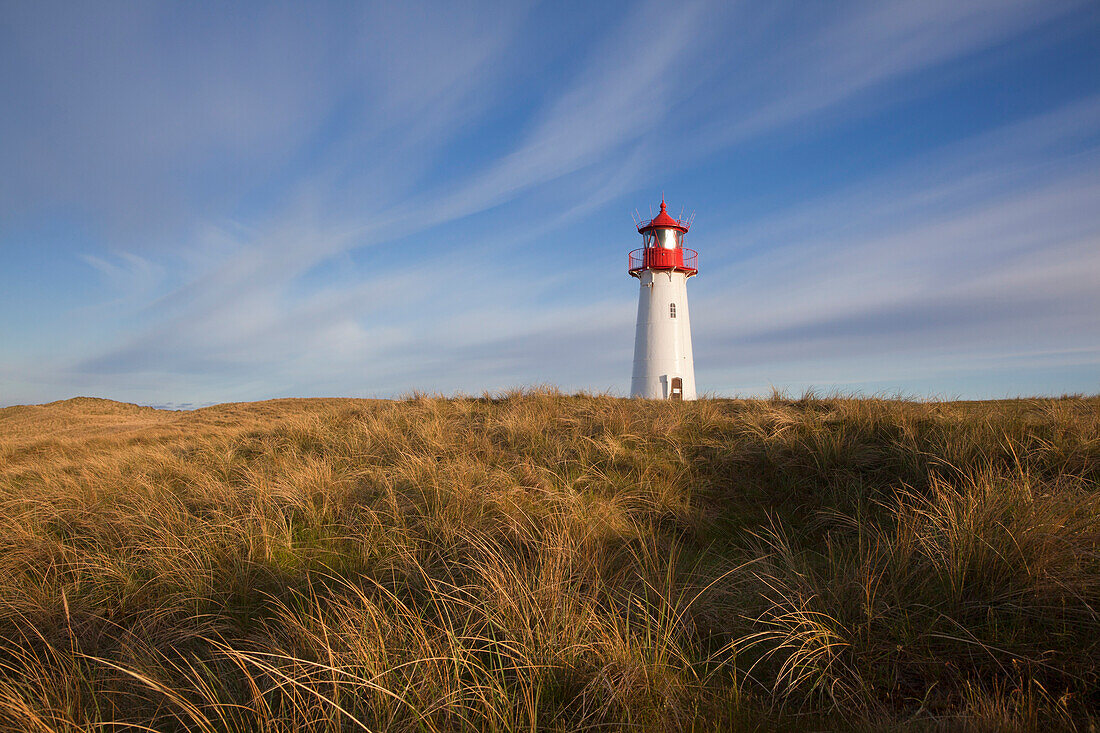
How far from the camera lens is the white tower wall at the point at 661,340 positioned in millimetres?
20734

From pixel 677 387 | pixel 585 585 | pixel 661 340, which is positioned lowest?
pixel 585 585

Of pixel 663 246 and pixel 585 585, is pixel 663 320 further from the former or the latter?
pixel 585 585

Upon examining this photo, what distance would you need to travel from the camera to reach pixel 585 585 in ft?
11.1

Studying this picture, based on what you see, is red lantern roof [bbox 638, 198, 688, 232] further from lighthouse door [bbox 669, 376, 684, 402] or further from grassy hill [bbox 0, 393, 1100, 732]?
grassy hill [bbox 0, 393, 1100, 732]

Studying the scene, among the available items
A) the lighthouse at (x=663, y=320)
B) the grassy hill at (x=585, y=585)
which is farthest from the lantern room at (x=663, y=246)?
the grassy hill at (x=585, y=585)

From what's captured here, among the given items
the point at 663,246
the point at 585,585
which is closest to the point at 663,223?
the point at 663,246

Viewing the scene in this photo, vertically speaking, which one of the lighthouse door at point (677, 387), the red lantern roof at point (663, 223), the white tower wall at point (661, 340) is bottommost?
the lighthouse door at point (677, 387)

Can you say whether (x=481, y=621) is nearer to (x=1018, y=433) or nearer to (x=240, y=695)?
(x=240, y=695)

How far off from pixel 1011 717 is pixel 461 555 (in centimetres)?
300

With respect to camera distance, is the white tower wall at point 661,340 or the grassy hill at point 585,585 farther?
the white tower wall at point 661,340

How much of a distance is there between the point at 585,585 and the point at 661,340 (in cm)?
→ 1828

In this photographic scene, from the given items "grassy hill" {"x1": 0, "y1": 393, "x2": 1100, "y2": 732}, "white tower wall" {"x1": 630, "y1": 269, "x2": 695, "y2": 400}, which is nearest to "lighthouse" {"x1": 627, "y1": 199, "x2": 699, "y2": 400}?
"white tower wall" {"x1": 630, "y1": 269, "x2": 695, "y2": 400}

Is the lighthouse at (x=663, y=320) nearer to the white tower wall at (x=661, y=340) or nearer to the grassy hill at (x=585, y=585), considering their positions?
the white tower wall at (x=661, y=340)

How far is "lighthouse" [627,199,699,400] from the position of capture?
20.8m
